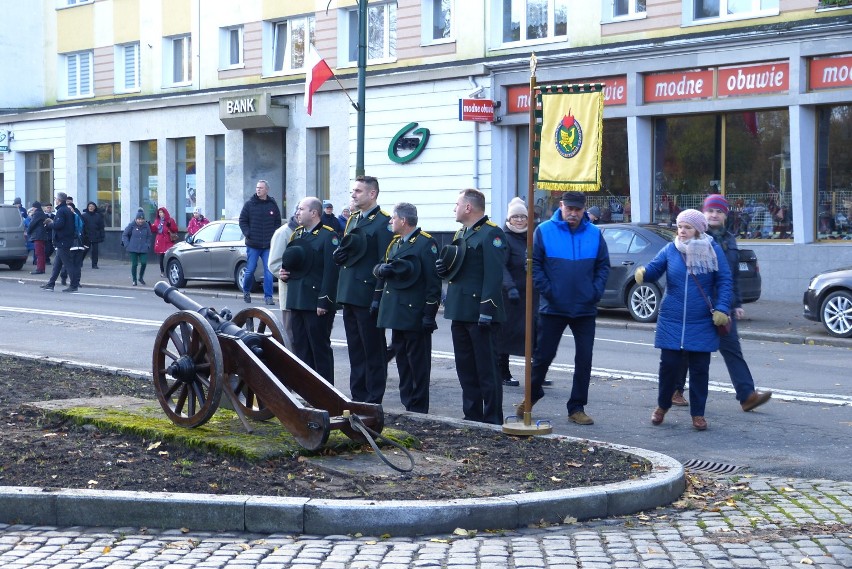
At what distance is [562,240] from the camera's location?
31.7ft

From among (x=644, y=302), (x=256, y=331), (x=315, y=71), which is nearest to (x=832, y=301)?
(x=644, y=302)

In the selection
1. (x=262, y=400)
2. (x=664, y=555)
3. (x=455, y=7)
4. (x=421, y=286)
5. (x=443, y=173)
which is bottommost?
(x=664, y=555)

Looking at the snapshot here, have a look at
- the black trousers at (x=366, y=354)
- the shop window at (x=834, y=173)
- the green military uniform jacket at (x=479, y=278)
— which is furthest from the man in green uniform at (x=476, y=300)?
the shop window at (x=834, y=173)

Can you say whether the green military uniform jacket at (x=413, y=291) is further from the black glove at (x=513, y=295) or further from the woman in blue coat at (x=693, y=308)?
the woman in blue coat at (x=693, y=308)

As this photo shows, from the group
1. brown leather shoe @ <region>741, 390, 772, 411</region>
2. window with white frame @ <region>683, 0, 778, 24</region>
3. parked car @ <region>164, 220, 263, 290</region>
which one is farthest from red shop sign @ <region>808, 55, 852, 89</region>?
brown leather shoe @ <region>741, 390, 772, 411</region>

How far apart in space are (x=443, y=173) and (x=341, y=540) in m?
22.4

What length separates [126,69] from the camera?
38188mm

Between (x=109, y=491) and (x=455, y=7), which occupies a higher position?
(x=455, y=7)

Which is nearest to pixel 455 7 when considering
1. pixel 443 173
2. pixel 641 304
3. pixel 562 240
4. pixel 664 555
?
pixel 443 173

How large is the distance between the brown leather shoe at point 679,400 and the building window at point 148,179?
2849cm

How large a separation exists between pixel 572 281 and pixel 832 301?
875cm

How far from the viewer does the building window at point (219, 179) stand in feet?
115

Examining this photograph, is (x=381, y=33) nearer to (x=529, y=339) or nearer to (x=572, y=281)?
(x=572, y=281)

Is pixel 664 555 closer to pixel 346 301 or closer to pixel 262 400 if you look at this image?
pixel 262 400
